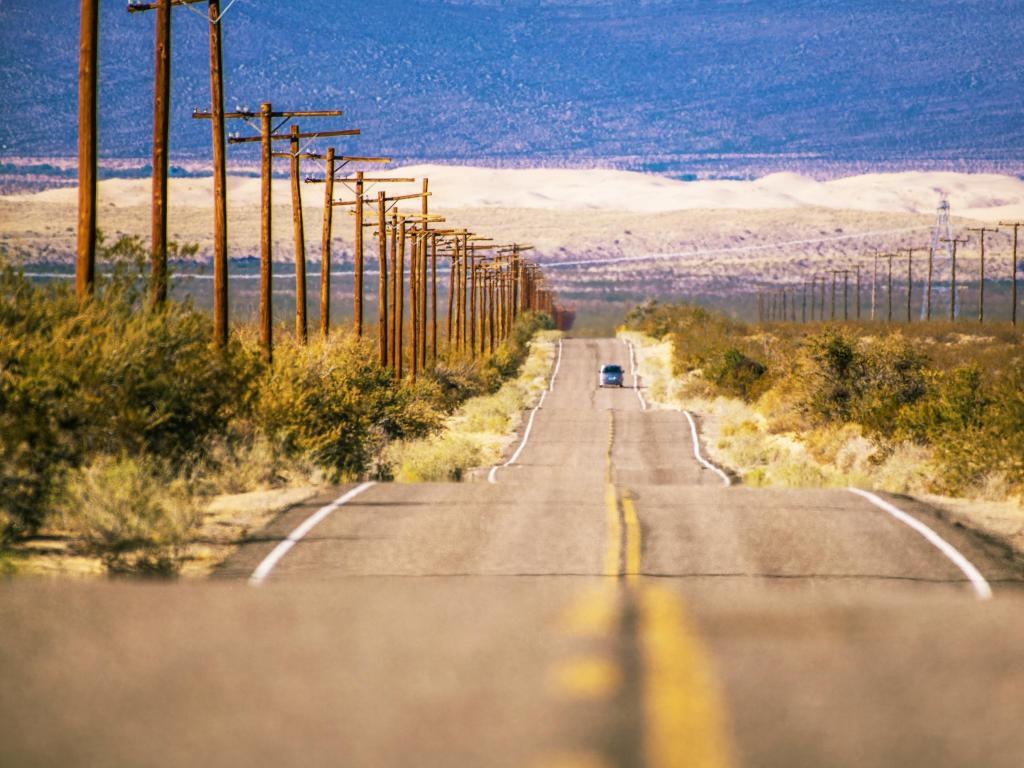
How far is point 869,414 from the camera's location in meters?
38.2

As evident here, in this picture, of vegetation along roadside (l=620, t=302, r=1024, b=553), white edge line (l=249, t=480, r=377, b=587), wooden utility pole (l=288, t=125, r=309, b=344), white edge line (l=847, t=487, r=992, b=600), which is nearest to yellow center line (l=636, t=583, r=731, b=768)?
white edge line (l=249, t=480, r=377, b=587)

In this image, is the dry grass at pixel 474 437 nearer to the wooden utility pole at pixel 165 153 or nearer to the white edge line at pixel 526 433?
the white edge line at pixel 526 433

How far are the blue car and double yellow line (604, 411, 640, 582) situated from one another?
62.7 metres

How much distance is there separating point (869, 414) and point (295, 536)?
84.8ft

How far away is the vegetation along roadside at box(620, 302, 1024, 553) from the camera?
2261 centimetres

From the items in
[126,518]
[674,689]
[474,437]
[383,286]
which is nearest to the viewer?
[674,689]

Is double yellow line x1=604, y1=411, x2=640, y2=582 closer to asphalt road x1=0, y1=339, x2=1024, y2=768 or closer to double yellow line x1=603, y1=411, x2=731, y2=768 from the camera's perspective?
asphalt road x1=0, y1=339, x2=1024, y2=768

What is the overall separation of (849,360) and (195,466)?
2795 centimetres

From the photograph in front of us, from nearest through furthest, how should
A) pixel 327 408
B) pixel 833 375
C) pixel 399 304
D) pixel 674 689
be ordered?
pixel 674 689, pixel 327 408, pixel 833 375, pixel 399 304

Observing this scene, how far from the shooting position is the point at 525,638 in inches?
346

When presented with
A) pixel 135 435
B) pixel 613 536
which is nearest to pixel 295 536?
pixel 613 536

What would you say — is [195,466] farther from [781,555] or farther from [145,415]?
[781,555]

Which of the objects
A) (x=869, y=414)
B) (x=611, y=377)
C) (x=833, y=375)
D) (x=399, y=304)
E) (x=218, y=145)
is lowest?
(x=611, y=377)

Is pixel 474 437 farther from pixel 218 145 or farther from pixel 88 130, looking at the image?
pixel 88 130
